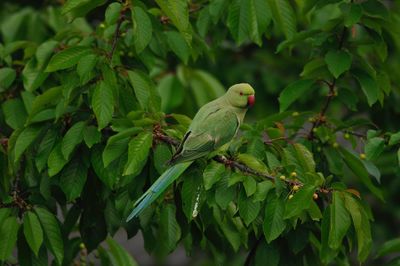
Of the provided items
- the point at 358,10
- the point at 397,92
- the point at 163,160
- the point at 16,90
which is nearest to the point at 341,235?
the point at 163,160

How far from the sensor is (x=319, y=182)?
324cm

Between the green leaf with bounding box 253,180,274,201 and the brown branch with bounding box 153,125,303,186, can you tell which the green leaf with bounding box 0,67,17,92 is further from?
the green leaf with bounding box 253,180,274,201

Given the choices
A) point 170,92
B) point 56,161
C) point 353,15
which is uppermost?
point 353,15

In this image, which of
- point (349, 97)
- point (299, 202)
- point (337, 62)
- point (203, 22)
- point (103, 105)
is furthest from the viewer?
point (203, 22)

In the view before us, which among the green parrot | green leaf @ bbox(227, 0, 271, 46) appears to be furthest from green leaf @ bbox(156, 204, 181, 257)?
green leaf @ bbox(227, 0, 271, 46)

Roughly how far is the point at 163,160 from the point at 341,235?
738 millimetres

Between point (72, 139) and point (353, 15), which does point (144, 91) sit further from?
point (353, 15)

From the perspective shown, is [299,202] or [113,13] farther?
[113,13]

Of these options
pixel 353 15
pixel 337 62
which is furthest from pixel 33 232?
pixel 353 15

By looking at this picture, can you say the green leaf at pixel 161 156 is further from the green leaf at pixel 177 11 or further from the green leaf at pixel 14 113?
the green leaf at pixel 14 113

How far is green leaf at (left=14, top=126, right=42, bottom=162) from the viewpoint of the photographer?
141 inches

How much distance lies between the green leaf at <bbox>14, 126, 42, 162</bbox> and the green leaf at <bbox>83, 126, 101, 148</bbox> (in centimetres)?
23

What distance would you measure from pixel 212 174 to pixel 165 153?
0.27m

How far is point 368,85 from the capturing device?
4008mm
